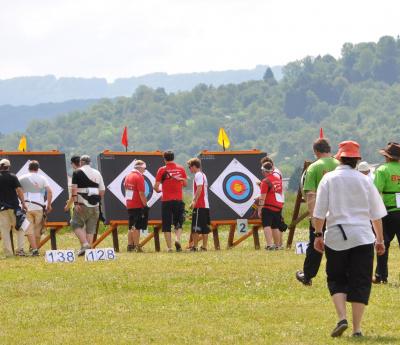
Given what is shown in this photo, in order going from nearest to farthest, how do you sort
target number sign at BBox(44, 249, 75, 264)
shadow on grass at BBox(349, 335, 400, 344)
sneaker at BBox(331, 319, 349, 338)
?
shadow on grass at BBox(349, 335, 400, 344) → sneaker at BBox(331, 319, 349, 338) → target number sign at BBox(44, 249, 75, 264)

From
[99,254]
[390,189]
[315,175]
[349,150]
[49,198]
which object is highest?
[349,150]

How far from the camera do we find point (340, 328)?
15000 millimetres

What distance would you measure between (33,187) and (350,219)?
14.3 meters

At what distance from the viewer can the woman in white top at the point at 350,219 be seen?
15.3 meters

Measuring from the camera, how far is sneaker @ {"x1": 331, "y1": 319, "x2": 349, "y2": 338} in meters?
15.0

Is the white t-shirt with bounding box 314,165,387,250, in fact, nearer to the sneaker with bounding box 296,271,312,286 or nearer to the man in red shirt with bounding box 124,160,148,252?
the sneaker with bounding box 296,271,312,286

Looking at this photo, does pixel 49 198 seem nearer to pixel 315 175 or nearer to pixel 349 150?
pixel 315 175

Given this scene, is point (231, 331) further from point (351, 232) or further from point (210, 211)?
point (210, 211)

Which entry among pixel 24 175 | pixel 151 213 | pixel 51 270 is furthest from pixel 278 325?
pixel 151 213

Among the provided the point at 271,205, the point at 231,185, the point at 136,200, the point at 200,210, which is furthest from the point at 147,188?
the point at 271,205

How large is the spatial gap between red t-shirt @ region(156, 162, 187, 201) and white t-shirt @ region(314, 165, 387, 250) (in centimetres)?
1370

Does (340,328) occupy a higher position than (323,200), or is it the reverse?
(323,200)

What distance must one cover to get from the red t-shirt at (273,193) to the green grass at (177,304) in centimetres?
322

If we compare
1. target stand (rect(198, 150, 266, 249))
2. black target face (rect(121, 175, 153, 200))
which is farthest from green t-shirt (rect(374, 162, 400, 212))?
black target face (rect(121, 175, 153, 200))
